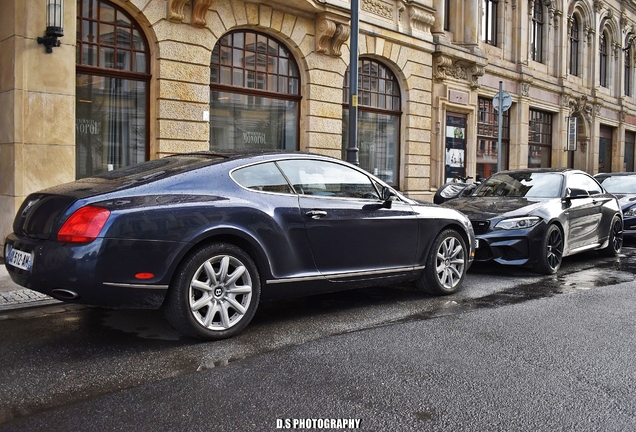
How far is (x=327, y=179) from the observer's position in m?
5.95

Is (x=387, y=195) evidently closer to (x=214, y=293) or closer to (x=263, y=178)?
(x=263, y=178)

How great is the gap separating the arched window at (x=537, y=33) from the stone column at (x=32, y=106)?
63.3ft

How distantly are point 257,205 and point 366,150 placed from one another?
12131mm

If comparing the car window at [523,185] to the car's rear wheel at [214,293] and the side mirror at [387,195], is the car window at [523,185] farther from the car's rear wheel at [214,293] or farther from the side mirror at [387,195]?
the car's rear wheel at [214,293]

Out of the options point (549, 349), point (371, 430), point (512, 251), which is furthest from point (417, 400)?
point (512, 251)

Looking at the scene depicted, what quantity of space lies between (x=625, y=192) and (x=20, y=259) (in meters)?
12.3

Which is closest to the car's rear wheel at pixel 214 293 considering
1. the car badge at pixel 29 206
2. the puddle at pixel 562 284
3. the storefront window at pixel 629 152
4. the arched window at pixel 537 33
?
the car badge at pixel 29 206

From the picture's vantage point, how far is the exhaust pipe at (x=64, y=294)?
14.7ft

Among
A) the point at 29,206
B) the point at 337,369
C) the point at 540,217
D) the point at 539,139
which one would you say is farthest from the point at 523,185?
the point at 539,139

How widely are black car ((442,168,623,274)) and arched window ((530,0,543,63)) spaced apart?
15.6 metres

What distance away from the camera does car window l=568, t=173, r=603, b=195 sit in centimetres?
978

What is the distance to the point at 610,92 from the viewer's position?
31.9 m

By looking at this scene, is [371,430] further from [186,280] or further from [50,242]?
[50,242]

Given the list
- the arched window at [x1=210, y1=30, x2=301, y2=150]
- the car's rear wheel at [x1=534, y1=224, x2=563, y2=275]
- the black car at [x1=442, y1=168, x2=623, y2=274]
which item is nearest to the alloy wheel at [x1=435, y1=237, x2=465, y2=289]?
the black car at [x1=442, y1=168, x2=623, y2=274]
